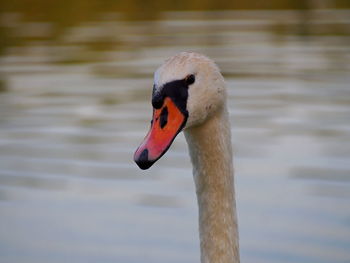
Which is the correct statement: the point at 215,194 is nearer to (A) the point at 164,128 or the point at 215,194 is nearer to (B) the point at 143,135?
(A) the point at 164,128

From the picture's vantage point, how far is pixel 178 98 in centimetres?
400

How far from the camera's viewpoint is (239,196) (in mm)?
8188

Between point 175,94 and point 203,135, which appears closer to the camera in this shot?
point 175,94

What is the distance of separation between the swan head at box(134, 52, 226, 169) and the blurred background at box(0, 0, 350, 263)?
3.03m

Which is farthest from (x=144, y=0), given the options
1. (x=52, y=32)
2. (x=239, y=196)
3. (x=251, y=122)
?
(x=239, y=196)

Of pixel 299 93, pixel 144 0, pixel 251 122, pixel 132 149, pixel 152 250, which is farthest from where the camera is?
pixel 144 0

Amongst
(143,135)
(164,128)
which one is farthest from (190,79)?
(143,135)

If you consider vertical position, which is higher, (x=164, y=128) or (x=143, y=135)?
(x=143, y=135)

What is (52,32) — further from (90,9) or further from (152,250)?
(152,250)

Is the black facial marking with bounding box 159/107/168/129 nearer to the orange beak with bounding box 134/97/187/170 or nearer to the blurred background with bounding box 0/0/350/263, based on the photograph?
the orange beak with bounding box 134/97/187/170

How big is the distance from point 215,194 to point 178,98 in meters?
0.60

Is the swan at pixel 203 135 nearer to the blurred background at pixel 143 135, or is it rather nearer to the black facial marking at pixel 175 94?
the black facial marking at pixel 175 94

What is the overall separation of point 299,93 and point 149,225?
5.05 meters

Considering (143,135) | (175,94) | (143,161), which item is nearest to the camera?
(143,161)
